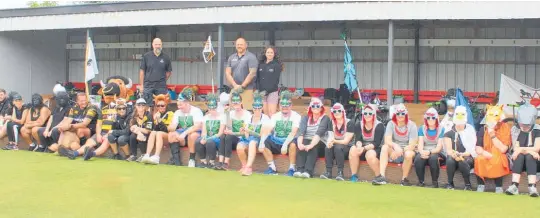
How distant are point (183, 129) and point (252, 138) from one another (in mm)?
1237

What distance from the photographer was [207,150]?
31.1 ft

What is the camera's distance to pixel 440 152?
319 inches

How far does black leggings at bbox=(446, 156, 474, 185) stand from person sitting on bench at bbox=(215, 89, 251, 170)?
2770 mm

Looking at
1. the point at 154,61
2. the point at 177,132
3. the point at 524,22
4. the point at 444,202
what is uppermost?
the point at 524,22

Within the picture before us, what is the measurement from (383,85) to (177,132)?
21.9 ft

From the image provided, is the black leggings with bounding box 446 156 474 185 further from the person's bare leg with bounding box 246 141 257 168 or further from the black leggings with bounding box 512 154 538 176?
the person's bare leg with bounding box 246 141 257 168

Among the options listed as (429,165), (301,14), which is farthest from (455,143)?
(301,14)

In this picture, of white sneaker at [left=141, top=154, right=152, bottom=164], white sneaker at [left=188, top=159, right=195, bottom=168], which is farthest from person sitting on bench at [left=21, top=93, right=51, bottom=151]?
white sneaker at [left=188, top=159, right=195, bottom=168]

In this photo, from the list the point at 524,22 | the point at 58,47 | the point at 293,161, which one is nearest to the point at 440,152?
the point at 293,161

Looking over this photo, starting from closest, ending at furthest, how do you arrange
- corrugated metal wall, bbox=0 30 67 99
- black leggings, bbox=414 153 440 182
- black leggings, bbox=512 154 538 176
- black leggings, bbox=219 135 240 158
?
black leggings, bbox=512 154 538 176, black leggings, bbox=414 153 440 182, black leggings, bbox=219 135 240 158, corrugated metal wall, bbox=0 30 67 99

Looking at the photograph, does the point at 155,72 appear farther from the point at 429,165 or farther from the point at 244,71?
the point at 429,165

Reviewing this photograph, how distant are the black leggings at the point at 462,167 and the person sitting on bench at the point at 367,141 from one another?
87 cm

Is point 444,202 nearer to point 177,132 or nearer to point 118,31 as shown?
point 177,132

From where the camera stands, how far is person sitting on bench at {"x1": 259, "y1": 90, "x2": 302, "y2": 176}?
9016 millimetres
